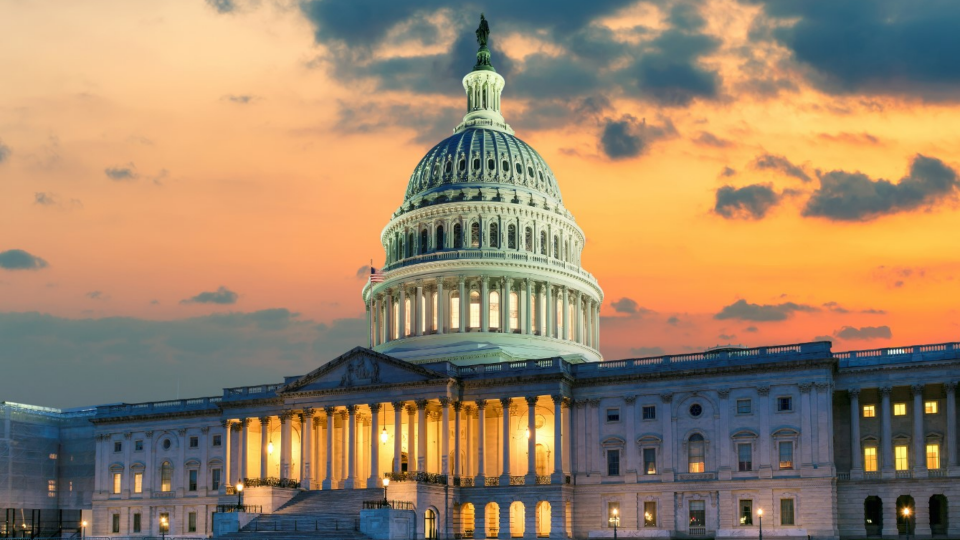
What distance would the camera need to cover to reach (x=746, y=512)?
93.5 m

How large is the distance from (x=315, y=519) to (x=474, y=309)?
34.8 meters

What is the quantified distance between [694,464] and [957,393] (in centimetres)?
2039

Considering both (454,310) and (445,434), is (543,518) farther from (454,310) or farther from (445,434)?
(454,310)

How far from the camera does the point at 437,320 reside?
123m

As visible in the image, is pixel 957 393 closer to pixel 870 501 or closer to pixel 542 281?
pixel 870 501

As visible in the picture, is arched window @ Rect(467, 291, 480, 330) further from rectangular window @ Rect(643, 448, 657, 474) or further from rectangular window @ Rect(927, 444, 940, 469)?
rectangular window @ Rect(927, 444, 940, 469)

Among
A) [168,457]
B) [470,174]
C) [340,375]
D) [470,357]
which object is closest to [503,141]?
[470,174]

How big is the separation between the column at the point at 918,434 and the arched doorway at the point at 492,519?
108 feet

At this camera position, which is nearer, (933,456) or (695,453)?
(933,456)

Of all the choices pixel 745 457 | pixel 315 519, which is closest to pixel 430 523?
pixel 315 519

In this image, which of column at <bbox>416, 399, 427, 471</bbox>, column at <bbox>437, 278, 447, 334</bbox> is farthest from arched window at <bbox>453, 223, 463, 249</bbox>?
column at <bbox>416, 399, 427, 471</bbox>

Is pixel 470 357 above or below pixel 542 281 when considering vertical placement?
below

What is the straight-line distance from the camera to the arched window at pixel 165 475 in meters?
120

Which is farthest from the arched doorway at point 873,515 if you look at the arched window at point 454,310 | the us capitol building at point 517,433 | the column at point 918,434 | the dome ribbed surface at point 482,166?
the dome ribbed surface at point 482,166
